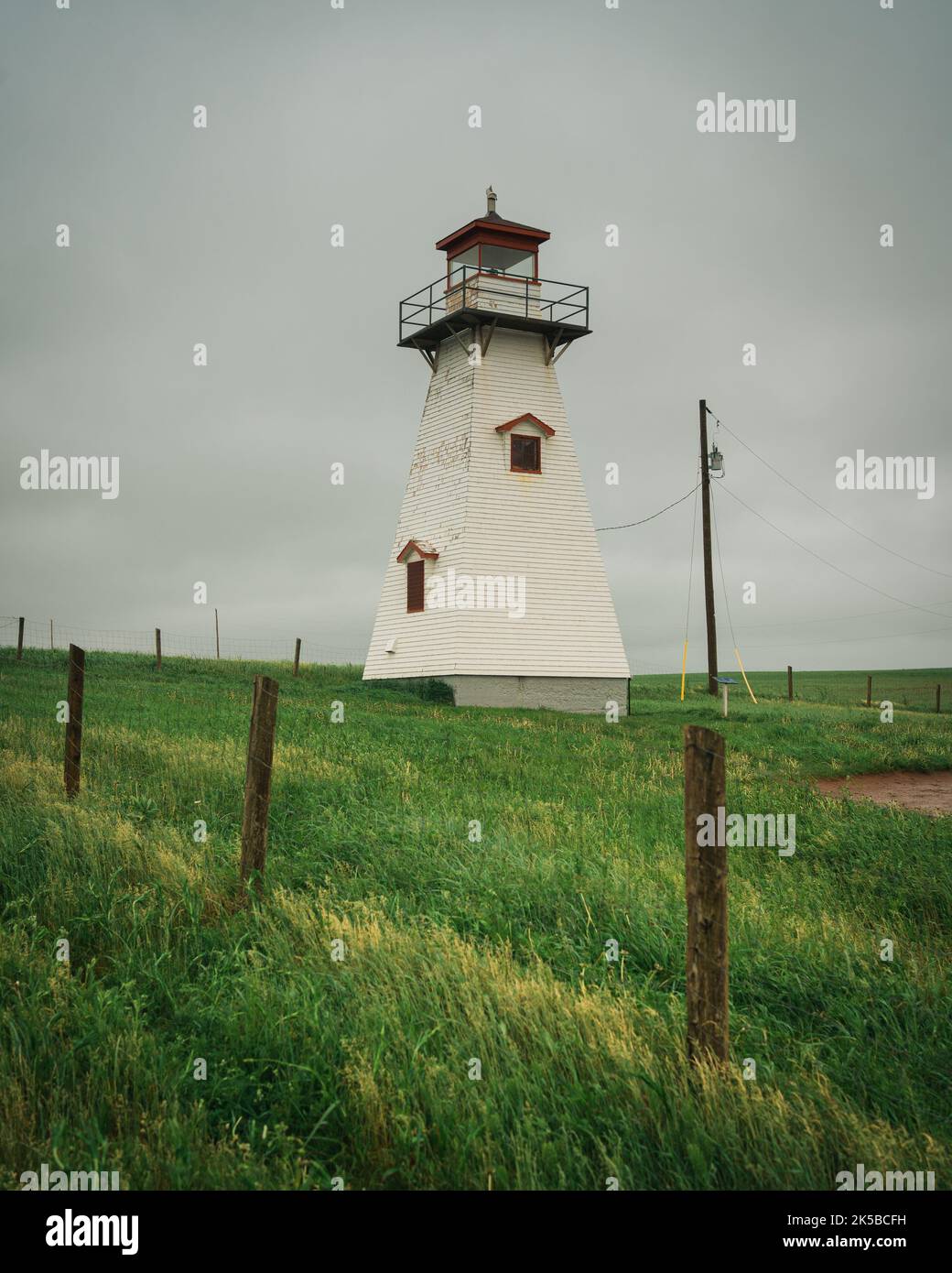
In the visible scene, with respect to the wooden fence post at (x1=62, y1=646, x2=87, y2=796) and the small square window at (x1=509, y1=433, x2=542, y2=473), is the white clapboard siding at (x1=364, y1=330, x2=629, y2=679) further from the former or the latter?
the wooden fence post at (x1=62, y1=646, x2=87, y2=796)

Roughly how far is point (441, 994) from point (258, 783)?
10.3 feet

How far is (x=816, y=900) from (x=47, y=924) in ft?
20.6

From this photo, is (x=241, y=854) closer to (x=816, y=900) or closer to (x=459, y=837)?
(x=459, y=837)

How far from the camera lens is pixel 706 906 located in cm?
527

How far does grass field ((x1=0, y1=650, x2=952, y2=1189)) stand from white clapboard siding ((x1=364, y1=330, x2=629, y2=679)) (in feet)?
59.1

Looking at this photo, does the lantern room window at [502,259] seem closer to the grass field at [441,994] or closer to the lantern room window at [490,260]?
the lantern room window at [490,260]

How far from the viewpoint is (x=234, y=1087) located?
17.6 feet

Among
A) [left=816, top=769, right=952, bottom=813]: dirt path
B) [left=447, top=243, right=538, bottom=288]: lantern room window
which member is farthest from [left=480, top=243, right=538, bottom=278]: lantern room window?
[left=816, top=769, right=952, bottom=813]: dirt path

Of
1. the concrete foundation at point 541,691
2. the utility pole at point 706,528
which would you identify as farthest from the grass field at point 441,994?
the utility pole at point 706,528

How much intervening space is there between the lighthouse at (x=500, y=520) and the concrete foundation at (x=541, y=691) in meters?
0.04

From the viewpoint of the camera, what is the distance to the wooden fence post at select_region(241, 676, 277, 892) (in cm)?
854

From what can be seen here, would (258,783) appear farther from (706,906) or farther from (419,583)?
(419,583)
